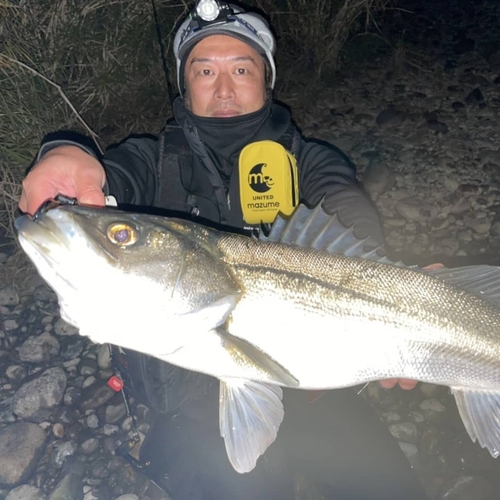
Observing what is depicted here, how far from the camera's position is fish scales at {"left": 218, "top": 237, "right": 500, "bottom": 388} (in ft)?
6.46

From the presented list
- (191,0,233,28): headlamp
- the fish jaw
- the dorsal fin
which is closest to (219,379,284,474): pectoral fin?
the fish jaw

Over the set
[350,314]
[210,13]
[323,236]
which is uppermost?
[210,13]

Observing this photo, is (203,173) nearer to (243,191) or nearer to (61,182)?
(243,191)

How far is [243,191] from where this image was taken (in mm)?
2885

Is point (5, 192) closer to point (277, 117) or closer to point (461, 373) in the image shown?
point (277, 117)

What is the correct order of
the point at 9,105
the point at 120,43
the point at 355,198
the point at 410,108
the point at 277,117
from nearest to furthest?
the point at 355,198 < the point at 277,117 < the point at 9,105 < the point at 120,43 < the point at 410,108

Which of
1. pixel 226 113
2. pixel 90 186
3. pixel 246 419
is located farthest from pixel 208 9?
pixel 246 419

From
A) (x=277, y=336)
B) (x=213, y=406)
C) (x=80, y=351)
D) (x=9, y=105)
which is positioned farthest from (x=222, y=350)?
(x=9, y=105)

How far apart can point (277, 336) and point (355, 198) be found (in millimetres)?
1087

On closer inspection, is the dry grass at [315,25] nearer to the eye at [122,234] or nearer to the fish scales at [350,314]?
the fish scales at [350,314]

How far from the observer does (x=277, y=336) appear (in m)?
1.99

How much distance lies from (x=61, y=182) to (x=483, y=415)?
2157 mm

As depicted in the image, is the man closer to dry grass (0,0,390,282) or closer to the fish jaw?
dry grass (0,0,390,282)

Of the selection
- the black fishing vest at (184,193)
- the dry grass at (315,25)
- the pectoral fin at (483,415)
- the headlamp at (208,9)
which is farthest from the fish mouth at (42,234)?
the dry grass at (315,25)
